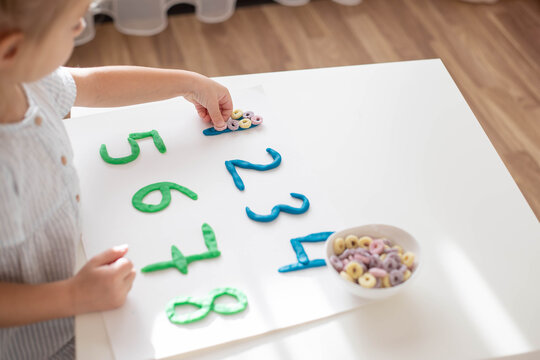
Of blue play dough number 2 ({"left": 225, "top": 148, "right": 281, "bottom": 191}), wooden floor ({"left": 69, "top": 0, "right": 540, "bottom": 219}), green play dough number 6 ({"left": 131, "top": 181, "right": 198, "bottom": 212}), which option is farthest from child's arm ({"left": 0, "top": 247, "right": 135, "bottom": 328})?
wooden floor ({"left": 69, "top": 0, "right": 540, "bottom": 219})

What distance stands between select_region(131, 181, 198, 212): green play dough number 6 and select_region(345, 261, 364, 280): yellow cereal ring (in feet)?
0.82

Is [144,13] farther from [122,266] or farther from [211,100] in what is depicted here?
[122,266]

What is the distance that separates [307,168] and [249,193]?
10 cm

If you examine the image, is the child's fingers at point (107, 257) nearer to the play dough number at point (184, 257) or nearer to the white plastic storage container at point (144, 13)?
the play dough number at point (184, 257)

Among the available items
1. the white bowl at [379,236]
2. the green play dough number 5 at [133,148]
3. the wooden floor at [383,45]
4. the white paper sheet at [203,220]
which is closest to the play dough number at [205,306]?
the white paper sheet at [203,220]

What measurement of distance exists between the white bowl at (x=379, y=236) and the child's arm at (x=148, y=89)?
314mm

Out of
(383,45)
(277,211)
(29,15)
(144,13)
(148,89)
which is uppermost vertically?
(29,15)

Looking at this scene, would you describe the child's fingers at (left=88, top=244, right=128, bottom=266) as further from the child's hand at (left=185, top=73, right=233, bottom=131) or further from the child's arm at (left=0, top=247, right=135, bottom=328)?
the child's hand at (left=185, top=73, right=233, bottom=131)

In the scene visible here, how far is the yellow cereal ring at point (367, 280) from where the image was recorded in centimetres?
73

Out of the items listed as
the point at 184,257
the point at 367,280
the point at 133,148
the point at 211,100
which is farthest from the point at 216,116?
the point at 367,280

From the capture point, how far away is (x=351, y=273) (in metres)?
0.74

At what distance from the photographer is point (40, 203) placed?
77cm

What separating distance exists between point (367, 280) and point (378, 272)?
0.05 feet

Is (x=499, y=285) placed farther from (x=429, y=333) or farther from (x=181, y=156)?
(x=181, y=156)
